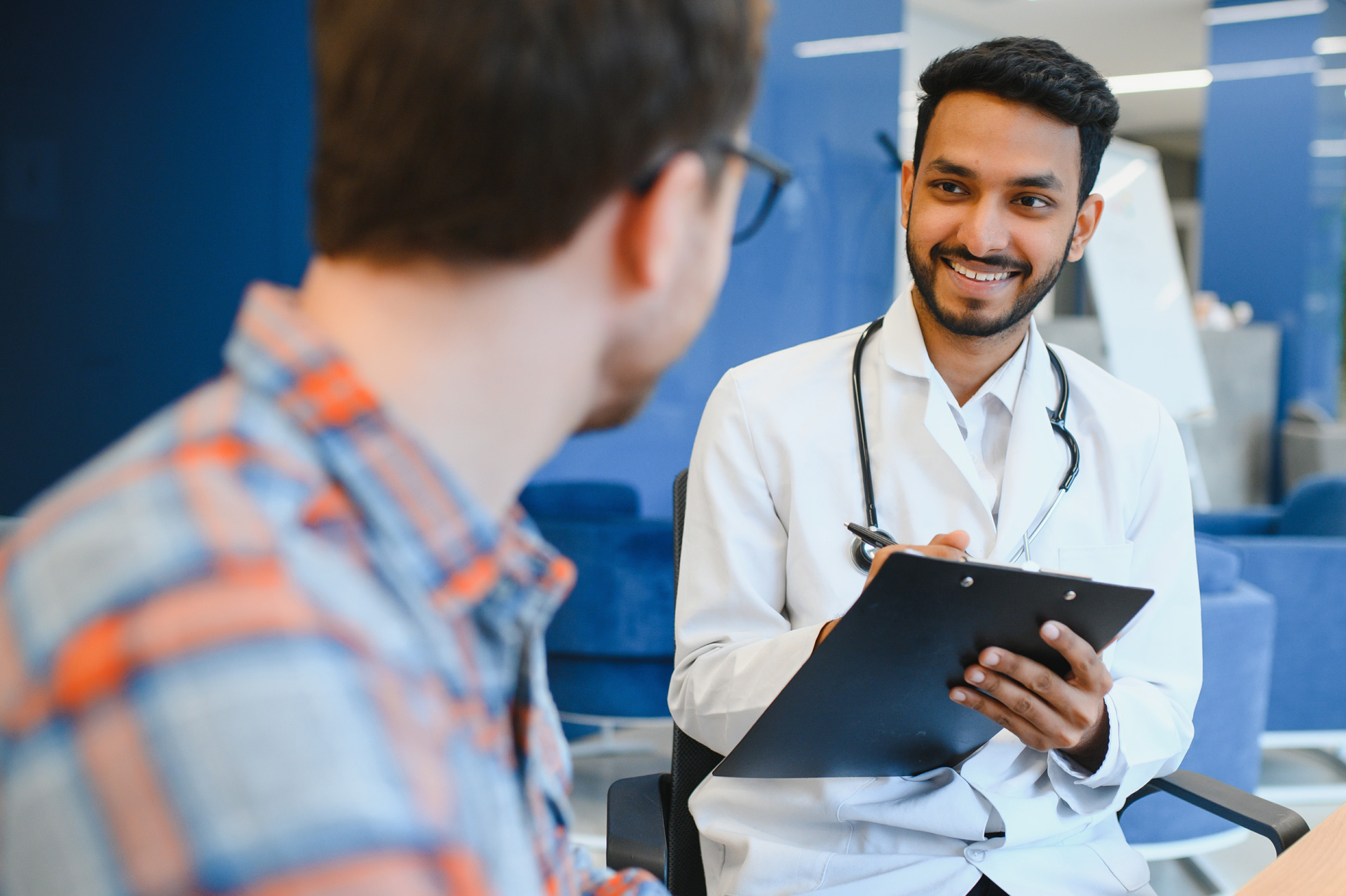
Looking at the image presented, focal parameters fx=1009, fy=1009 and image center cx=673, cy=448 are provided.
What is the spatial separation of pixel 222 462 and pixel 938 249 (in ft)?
3.76

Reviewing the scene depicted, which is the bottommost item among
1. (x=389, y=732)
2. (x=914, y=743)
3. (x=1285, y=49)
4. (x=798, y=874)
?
(x=798, y=874)

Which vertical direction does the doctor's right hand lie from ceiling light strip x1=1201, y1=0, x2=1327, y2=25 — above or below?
below

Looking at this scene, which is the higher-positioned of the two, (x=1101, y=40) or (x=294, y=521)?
(x=1101, y=40)

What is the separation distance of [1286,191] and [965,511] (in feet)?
21.2

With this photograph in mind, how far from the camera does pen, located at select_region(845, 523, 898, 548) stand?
3.62ft

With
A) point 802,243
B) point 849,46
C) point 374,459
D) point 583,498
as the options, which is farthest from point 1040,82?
point 849,46

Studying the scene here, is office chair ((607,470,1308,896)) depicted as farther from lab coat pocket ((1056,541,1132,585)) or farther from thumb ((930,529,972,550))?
thumb ((930,529,972,550))

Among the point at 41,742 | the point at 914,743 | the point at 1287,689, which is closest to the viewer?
the point at 41,742

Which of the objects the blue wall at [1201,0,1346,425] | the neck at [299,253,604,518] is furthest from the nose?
the blue wall at [1201,0,1346,425]

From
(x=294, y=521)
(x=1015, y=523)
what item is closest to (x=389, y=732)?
(x=294, y=521)

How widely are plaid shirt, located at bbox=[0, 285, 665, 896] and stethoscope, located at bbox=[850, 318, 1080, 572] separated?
800 mm

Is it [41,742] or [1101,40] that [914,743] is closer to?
[41,742]

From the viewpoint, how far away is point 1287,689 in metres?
2.89

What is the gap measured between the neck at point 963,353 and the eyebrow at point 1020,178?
0.53 ft
